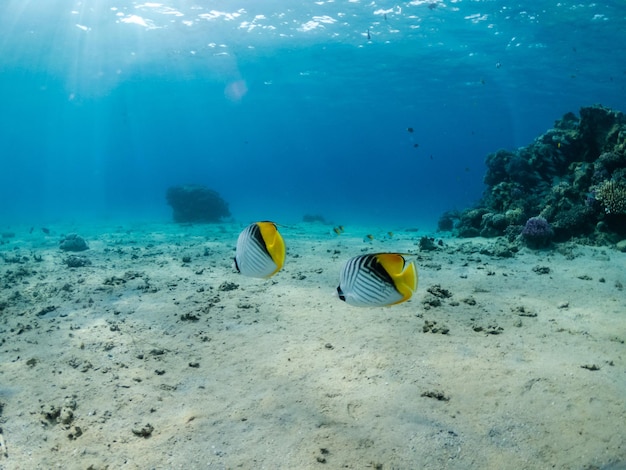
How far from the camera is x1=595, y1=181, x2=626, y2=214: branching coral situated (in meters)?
9.69

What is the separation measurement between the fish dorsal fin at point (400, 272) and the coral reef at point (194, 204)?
1052 inches

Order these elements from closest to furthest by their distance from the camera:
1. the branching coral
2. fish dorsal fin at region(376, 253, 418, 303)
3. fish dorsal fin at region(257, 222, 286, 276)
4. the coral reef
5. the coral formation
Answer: fish dorsal fin at region(376, 253, 418, 303)
fish dorsal fin at region(257, 222, 286, 276)
the branching coral
the coral formation
the coral reef

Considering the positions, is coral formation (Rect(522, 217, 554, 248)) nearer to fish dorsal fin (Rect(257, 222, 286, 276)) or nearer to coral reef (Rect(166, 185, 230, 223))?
fish dorsal fin (Rect(257, 222, 286, 276))

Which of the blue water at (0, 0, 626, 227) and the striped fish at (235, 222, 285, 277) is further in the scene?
the blue water at (0, 0, 626, 227)

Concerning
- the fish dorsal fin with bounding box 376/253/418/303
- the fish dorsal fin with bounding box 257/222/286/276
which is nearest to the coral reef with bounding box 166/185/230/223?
the fish dorsal fin with bounding box 257/222/286/276

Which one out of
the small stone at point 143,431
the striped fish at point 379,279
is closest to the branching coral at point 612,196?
the striped fish at point 379,279

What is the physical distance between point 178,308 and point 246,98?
64556 mm

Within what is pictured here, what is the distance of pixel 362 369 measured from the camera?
453 cm

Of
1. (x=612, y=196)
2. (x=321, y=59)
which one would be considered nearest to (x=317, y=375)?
(x=612, y=196)

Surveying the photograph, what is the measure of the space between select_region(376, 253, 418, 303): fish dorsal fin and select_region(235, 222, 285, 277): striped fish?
665 mm

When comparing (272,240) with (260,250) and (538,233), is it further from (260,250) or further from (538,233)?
(538,233)

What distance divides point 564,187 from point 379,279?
12611 millimetres

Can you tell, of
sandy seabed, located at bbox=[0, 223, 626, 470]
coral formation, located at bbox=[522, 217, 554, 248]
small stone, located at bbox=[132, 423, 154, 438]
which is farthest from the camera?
coral formation, located at bbox=[522, 217, 554, 248]

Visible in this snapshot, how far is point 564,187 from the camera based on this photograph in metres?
12.0
